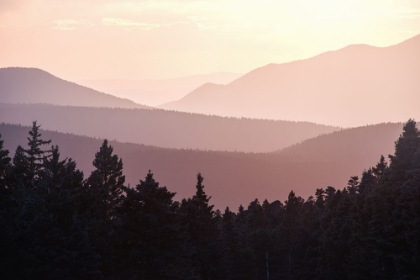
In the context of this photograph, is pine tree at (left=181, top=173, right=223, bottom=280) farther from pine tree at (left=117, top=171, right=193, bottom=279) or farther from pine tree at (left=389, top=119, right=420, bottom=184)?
pine tree at (left=389, top=119, right=420, bottom=184)

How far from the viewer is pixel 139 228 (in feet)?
152

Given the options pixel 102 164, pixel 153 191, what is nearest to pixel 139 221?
pixel 153 191

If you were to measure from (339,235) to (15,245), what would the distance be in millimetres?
38046

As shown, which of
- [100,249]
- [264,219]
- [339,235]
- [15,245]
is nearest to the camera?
[15,245]

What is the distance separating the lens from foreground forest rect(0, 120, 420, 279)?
40031 millimetres

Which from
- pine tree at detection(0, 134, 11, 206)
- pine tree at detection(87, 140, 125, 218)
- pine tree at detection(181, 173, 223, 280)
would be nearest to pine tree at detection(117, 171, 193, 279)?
pine tree at detection(87, 140, 125, 218)

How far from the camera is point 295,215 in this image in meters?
99.2

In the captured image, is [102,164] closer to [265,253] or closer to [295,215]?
[265,253]

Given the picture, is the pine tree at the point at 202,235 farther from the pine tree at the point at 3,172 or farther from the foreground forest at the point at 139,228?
the pine tree at the point at 3,172

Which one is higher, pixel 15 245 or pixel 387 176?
pixel 387 176

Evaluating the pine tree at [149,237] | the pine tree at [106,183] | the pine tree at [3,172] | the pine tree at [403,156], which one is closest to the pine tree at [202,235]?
the pine tree at [106,183]

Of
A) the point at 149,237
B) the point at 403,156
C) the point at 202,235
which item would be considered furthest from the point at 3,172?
the point at 403,156

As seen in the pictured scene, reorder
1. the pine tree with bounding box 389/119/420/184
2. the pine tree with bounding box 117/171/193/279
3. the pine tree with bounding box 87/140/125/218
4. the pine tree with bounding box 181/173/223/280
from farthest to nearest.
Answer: the pine tree with bounding box 181/173/223/280, the pine tree with bounding box 389/119/420/184, the pine tree with bounding box 87/140/125/218, the pine tree with bounding box 117/171/193/279

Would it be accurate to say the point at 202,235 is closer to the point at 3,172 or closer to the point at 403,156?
the point at 3,172
